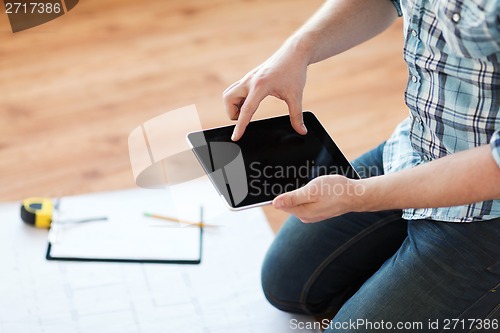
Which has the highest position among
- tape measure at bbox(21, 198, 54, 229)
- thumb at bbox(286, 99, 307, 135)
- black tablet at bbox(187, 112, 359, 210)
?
thumb at bbox(286, 99, 307, 135)

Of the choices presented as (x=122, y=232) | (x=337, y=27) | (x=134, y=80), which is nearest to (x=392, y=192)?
(x=337, y=27)

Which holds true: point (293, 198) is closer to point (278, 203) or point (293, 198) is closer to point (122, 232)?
point (278, 203)

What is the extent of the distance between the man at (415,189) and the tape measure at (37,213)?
49 cm

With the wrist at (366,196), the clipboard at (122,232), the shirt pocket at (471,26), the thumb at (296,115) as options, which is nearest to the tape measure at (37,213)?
Answer: the clipboard at (122,232)

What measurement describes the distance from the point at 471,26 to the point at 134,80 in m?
1.17

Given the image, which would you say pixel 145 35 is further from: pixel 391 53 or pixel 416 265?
pixel 416 265

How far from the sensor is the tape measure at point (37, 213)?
4.91 feet

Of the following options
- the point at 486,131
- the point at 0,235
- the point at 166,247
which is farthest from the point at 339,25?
the point at 0,235

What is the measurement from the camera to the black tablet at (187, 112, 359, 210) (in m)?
1.11

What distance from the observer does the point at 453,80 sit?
3.43 feet

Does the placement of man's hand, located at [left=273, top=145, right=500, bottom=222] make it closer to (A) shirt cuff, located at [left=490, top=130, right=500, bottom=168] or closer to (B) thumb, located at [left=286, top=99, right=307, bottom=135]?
(A) shirt cuff, located at [left=490, top=130, right=500, bottom=168]

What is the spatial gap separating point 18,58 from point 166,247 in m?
0.84

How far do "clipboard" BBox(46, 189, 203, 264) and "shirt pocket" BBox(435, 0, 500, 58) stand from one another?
2.29 ft

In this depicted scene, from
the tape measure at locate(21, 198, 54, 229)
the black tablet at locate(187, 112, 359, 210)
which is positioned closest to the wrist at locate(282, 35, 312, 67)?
the black tablet at locate(187, 112, 359, 210)
